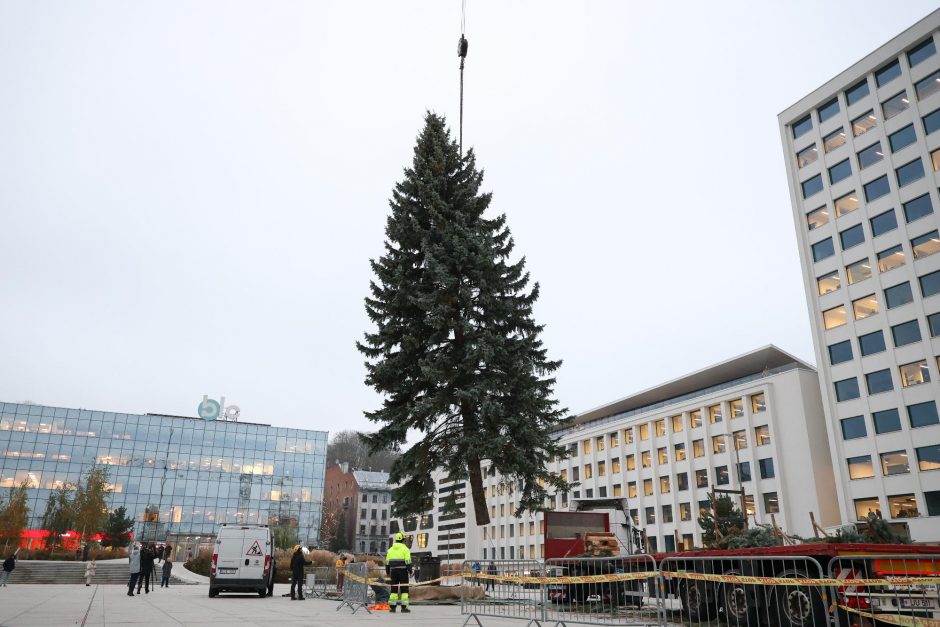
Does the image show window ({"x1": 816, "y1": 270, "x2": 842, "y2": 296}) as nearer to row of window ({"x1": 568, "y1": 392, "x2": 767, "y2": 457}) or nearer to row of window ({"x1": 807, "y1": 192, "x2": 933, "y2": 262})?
row of window ({"x1": 807, "y1": 192, "x2": 933, "y2": 262})

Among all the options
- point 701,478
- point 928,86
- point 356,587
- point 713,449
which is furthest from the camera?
point 701,478

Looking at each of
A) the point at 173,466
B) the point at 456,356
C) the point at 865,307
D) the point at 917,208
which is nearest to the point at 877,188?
the point at 917,208

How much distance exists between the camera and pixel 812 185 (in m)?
58.4

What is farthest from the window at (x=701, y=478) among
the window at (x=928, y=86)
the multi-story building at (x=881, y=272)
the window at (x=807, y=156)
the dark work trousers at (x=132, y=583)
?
the dark work trousers at (x=132, y=583)

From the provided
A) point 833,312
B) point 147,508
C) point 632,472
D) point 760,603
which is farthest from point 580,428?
point 760,603

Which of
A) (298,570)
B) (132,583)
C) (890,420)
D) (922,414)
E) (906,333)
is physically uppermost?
(906,333)

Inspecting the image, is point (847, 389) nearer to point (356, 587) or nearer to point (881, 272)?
point (881, 272)

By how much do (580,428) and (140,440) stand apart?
60.1 m

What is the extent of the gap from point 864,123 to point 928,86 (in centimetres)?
511

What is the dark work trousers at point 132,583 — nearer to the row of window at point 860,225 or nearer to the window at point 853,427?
the window at point 853,427

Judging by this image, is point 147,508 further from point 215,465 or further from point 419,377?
point 419,377

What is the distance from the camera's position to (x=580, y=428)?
275 ft

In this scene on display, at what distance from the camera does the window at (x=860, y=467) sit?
4903 cm

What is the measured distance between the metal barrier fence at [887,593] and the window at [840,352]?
46.9 meters
